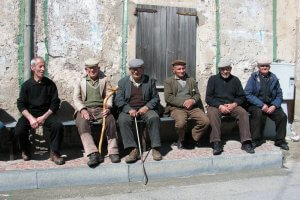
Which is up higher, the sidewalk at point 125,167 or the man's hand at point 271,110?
the man's hand at point 271,110

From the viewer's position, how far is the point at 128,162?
6105mm

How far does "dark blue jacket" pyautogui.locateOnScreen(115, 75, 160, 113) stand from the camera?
6645mm

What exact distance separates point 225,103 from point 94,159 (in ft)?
8.09

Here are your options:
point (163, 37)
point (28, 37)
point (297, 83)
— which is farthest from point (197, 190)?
point (297, 83)

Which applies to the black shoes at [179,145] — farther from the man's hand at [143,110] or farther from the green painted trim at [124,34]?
the green painted trim at [124,34]

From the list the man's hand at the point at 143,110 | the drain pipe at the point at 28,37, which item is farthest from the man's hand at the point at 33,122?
the man's hand at the point at 143,110

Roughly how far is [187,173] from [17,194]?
7.60 feet

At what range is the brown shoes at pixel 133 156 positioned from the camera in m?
6.10

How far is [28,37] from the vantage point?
262 inches

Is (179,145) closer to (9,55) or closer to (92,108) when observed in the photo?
(92,108)

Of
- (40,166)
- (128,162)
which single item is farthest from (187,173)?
(40,166)

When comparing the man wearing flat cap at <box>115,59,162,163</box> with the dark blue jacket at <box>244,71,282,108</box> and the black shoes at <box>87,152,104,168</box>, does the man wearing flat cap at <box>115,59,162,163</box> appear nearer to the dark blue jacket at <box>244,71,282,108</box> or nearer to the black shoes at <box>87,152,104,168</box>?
the black shoes at <box>87,152,104,168</box>

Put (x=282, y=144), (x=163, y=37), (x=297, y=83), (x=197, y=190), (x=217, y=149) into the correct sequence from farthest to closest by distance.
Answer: (x=297, y=83) → (x=163, y=37) → (x=282, y=144) → (x=217, y=149) → (x=197, y=190)

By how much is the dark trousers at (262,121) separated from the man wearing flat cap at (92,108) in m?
2.31
